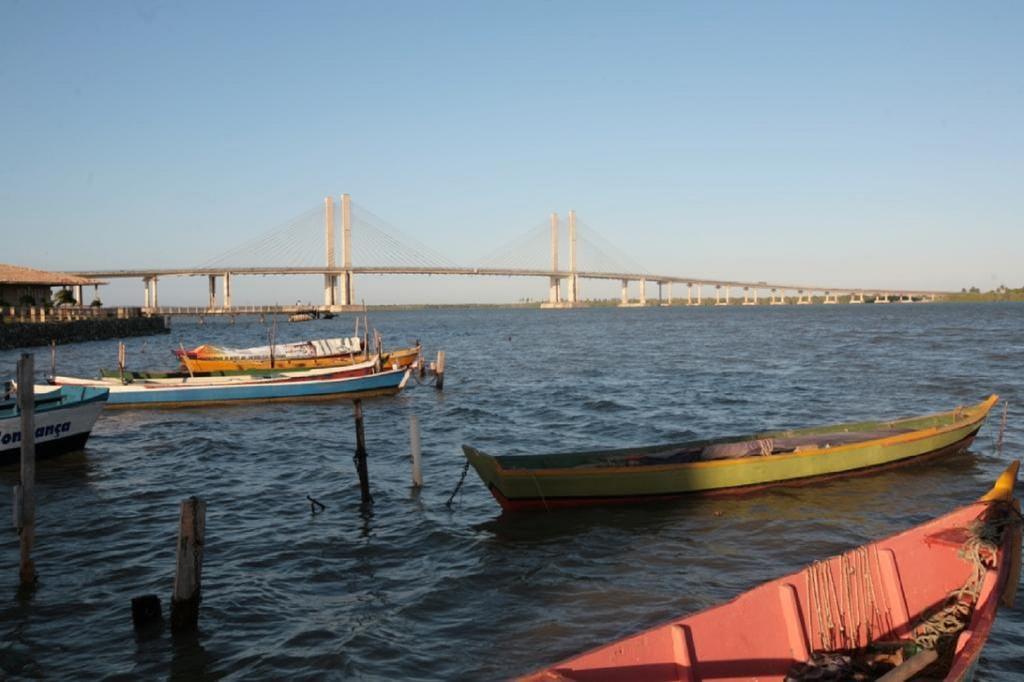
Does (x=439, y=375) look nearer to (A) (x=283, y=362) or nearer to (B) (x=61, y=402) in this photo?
(A) (x=283, y=362)

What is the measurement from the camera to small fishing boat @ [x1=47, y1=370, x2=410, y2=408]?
2353 cm

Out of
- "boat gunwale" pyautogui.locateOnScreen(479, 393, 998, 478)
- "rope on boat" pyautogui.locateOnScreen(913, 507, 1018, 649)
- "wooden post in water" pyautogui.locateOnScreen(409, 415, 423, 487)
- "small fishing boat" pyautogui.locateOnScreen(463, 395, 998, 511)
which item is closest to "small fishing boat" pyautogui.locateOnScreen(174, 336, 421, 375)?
"wooden post in water" pyautogui.locateOnScreen(409, 415, 423, 487)

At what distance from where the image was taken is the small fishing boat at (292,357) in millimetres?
28906

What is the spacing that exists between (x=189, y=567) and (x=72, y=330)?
1978 inches

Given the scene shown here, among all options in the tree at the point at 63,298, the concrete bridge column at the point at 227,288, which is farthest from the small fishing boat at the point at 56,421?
the concrete bridge column at the point at 227,288

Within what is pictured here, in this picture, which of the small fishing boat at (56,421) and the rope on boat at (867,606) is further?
the small fishing boat at (56,421)

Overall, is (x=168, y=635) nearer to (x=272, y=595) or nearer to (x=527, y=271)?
(x=272, y=595)

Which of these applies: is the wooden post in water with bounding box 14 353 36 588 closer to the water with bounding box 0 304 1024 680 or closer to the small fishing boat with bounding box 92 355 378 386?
the water with bounding box 0 304 1024 680

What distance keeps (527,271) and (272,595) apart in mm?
119163

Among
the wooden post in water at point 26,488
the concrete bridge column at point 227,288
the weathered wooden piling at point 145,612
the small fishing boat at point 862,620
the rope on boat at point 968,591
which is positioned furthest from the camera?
the concrete bridge column at point 227,288

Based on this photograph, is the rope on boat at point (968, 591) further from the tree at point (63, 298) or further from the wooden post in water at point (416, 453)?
the tree at point (63, 298)

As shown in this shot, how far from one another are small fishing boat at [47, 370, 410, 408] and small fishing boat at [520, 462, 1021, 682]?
20798 millimetres

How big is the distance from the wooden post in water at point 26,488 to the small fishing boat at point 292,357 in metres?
18.0

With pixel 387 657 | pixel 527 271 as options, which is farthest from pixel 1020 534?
pixel 527 271
